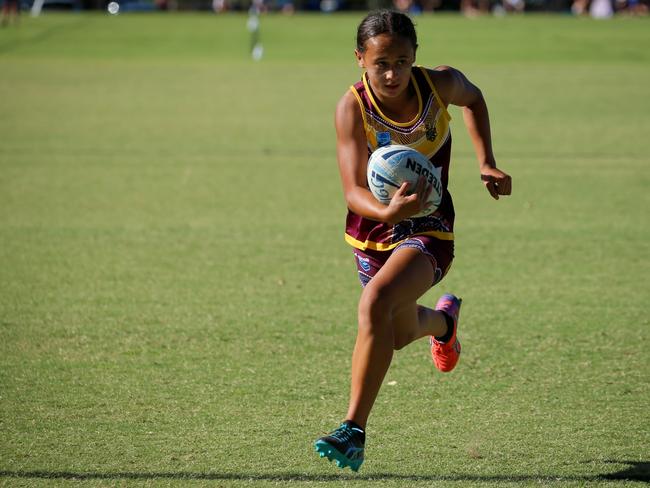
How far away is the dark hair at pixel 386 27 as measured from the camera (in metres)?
5.12

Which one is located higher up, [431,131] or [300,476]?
[431,131]

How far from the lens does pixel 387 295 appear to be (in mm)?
4836

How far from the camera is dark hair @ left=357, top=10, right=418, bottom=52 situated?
202 inches

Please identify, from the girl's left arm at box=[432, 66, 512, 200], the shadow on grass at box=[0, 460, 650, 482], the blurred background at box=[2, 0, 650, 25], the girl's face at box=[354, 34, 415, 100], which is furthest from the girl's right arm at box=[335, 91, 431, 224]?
the blurred background at box=[2, 0, 650, 25]

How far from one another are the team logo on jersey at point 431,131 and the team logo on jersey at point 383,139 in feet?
0.75

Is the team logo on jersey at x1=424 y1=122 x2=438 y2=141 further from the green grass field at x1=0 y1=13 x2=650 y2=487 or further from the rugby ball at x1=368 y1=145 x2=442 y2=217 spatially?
the green grass field at x1=0 y1=13 x2=650 y2=487

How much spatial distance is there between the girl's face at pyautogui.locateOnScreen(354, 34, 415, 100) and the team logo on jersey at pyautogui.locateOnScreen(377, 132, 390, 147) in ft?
0.62

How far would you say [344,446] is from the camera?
4504 mm

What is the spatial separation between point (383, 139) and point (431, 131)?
11.1 inches

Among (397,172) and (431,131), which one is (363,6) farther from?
(397,172)

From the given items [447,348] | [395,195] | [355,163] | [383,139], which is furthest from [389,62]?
[447,348]

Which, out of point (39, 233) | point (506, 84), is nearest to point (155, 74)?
point (506, 84)

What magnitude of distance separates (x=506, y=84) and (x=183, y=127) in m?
10.2

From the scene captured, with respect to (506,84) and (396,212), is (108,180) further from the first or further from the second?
(506,84)
